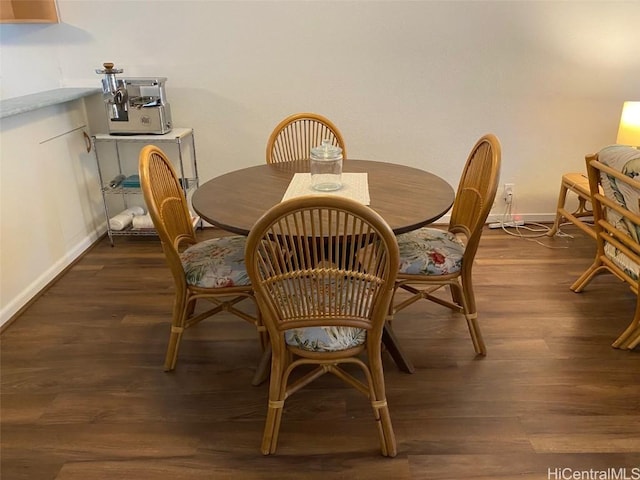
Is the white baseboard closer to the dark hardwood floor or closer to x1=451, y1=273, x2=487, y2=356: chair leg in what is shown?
the dark hardwood floor

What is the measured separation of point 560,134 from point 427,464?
2.54 meters

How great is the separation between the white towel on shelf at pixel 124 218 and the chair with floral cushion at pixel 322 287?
208 centimetres

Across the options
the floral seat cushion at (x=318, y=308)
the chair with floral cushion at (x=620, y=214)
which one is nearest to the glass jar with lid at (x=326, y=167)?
the floral seat cushion at (x=318, y=308)

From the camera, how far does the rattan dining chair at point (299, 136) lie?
2.56 m

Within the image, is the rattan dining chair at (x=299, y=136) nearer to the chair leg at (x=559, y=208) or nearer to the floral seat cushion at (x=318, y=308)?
the floral seat cushion at (x=318, y=308)

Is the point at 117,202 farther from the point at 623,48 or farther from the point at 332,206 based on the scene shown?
the point at 623,48

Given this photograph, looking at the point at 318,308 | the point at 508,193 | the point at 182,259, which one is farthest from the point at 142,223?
the point at 508,193

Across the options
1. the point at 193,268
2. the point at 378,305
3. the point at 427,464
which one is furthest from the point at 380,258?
the point at 193,268

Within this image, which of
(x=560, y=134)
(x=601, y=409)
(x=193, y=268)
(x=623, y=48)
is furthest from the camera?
(x=560, y=134)

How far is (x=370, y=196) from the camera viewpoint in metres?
1.89

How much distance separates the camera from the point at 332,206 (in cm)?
123

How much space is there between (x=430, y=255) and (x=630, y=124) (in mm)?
1889

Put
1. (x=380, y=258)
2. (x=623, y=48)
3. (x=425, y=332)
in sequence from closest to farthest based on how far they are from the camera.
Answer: (x=380, y=258), (x=425, y=332), (x=623, y=48)

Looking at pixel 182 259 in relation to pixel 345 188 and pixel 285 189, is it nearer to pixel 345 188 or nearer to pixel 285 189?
pixel 285 189
